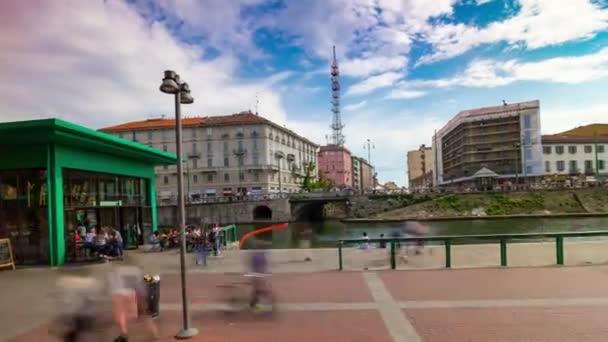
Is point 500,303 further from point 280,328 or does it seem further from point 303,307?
point 280,328

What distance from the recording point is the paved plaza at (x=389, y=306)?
6.96 m

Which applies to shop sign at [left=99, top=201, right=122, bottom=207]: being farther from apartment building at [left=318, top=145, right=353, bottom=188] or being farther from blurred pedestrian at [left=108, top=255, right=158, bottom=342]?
apartment building at [left=318, top=145, right=353, bottom=188]

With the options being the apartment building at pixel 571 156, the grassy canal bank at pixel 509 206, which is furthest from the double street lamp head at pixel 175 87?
the apartment building at pixel 571 156

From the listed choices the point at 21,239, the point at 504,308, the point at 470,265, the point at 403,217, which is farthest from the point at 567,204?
the point at 21,239

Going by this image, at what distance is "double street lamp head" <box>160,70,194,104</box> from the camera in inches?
268

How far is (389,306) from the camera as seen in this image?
8531 mm

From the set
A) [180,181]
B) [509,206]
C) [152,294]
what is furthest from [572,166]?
[180,181]

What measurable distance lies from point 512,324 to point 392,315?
2.06 metres

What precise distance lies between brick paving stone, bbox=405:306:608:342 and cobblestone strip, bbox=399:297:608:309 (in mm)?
234

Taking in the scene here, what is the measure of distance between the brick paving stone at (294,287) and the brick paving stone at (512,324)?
1.94 metres

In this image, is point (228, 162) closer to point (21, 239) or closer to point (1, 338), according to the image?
point (21, 239)

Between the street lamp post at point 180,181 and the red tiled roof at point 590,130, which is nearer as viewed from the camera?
the street lamp post at point 180,181

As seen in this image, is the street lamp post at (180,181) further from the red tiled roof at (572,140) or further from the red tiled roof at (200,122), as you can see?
the red tiled roof at (572,140)

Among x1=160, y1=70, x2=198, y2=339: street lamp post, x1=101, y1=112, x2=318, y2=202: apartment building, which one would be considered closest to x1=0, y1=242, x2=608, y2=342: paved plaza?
x1=160, y1=70, x2=198, y2=339: street lamp post
